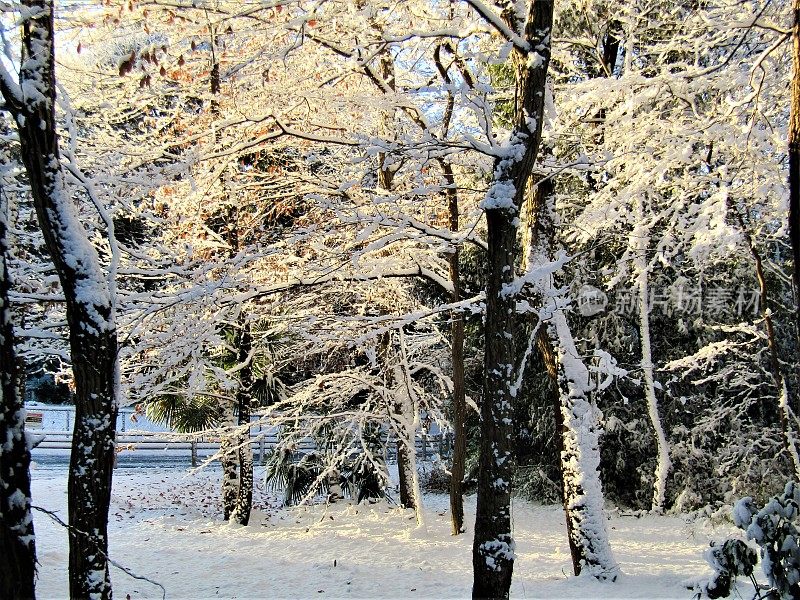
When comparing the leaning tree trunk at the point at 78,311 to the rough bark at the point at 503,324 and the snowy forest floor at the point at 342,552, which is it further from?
the snowy forest floor at the point at 342,552

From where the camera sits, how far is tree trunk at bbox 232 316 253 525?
1195cm

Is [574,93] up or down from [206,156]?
up

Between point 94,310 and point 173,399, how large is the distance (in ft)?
31.4

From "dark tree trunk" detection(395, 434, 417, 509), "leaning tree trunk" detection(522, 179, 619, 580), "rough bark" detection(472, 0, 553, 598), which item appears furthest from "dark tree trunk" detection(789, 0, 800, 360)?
"dark tree trunk" detection(395, 434, 417, 509)

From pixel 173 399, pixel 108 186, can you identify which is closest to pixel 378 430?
pixel 173 399

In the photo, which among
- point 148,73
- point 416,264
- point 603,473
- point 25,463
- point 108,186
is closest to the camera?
point 25,463

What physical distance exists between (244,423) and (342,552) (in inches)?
129

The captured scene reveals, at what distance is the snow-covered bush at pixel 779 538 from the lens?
3.36 metres

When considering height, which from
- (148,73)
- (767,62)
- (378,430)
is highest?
(767,62)

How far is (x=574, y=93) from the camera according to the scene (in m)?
7.68

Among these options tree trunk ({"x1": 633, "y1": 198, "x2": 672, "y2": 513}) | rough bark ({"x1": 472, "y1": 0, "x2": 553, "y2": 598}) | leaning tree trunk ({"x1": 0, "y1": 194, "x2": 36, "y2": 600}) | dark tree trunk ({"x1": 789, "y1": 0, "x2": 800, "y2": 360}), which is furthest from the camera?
tree trunk ({"x1": 633, "y1": 198, "x2": 672, "y2": 513})

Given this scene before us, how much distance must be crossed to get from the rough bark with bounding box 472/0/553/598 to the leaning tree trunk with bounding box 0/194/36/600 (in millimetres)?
2900

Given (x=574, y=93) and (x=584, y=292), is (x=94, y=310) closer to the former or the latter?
(x=574, y=93)

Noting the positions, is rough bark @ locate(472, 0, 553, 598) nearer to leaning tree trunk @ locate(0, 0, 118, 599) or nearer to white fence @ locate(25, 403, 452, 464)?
leaning tree trunk @ locate(0, 0, 118, 599)
